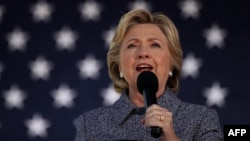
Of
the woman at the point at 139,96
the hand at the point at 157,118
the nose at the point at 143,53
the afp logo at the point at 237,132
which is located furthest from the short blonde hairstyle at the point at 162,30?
the hand at the point at 157,118

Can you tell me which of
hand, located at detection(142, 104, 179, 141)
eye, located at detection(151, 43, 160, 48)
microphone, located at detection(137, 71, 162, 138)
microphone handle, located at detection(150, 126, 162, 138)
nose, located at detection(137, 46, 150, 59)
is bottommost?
microphone handle, located at detection(150, 126, 162, 138)

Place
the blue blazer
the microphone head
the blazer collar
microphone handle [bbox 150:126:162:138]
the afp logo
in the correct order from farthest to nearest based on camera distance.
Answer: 1. the afp logo
2. the blazer collar
3. the blue blazer
4. the microphone head
5. microphone handle [bbox 150:126:162:138]

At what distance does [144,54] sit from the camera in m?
A: 1.78

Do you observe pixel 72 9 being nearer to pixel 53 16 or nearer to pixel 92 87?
pixel 53 16

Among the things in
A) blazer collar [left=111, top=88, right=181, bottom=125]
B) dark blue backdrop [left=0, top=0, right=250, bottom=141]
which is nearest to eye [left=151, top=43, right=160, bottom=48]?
blazer collar [left=111, top=88, right=181, bottom=125]

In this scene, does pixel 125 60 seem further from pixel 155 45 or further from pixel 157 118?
pixel 157 118

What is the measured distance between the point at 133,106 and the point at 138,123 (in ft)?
0.21

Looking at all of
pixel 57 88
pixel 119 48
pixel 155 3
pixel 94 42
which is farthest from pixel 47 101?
pixel 119 48

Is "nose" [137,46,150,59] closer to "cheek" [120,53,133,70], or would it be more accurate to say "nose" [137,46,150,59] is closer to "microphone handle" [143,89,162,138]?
"cheek" [120,53,133,70]

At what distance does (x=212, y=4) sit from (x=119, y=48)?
34.7 inches

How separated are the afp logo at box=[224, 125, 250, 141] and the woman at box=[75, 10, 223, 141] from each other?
429 mm

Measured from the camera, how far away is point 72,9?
2736 mm

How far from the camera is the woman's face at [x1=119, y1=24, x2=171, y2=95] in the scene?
1.78 m

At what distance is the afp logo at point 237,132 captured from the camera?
2.28m
